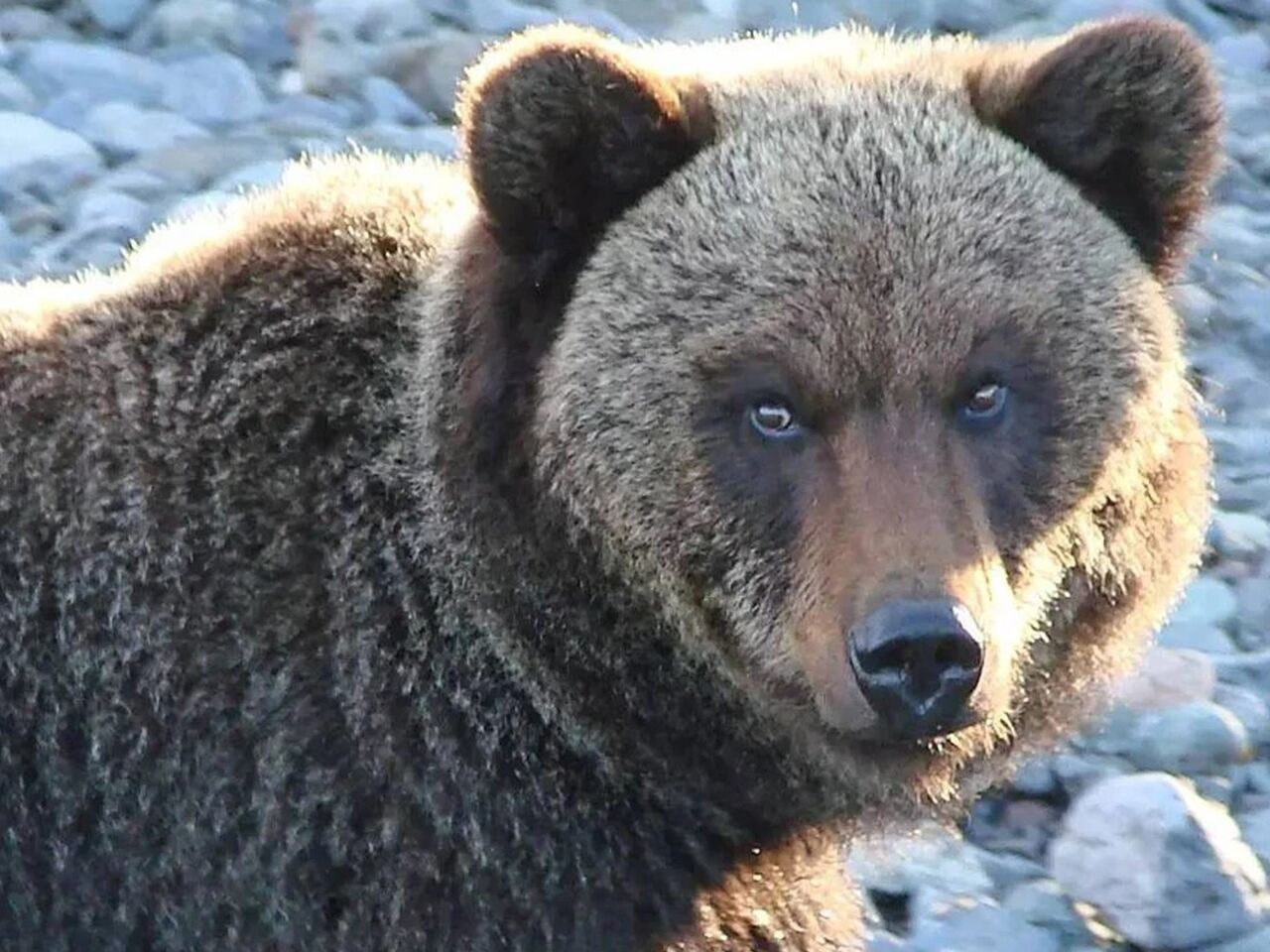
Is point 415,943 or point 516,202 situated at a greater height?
point 516,202

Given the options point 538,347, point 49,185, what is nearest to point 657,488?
point 538,347

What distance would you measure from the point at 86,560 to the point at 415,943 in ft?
3.43

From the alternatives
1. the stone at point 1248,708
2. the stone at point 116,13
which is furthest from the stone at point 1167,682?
the stone at point 116,13

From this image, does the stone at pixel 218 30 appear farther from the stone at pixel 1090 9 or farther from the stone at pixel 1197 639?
the stone at pixel 1197 639

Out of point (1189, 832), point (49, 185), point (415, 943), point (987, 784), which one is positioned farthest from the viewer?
point (49, 185)

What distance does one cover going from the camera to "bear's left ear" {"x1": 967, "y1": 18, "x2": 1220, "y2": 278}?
5816 mm

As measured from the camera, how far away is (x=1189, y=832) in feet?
22.9

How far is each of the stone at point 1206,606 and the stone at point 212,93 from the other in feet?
13.8

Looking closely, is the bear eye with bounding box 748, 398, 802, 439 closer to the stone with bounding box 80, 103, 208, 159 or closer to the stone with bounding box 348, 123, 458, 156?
the stone with bounding box 348, 123, 458, 156

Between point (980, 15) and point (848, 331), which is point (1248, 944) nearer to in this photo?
point (848, 331)

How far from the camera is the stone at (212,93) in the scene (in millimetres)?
10727

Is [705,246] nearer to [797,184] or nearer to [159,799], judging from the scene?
[797,184]

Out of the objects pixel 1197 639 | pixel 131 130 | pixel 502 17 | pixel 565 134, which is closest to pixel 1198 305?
pixel 1197 639

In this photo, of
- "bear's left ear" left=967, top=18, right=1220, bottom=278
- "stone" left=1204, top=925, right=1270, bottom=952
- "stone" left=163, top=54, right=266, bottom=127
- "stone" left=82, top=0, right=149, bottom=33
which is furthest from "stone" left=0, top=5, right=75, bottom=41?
"stone" left=1204, top=925, right=1270, bottom=952
